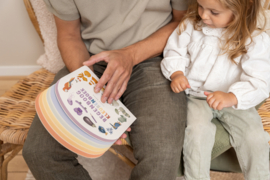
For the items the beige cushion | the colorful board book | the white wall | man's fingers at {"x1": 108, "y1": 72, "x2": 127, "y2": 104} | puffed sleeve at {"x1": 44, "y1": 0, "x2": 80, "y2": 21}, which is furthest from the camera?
the white wall

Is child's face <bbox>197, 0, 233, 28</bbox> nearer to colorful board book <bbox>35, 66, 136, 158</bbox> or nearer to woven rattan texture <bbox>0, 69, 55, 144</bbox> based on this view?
colorful board book <bbox>35, 66, 136, 158</bbox>

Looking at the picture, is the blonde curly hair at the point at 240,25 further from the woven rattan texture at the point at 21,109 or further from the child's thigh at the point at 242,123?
the woven rattan texture at the point at 21,109

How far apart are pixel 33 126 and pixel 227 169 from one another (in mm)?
807

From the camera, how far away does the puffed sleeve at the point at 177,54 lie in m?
0.83

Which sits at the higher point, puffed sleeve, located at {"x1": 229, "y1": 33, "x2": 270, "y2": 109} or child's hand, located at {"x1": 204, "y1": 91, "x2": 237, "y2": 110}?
puffed sleeve, located at {"x1": 229, "y1": 33, "x2": 270, "y2": 109}

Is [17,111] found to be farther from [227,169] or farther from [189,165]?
[227,169]

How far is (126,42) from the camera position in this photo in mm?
900

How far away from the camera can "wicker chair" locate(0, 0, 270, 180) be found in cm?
85

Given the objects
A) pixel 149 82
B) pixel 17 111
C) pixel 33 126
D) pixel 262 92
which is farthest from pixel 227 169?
pixel 17 111

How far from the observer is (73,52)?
91 cm

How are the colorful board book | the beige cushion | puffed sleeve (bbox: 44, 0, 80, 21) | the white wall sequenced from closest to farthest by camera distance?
the colorful board book, puffed sleeve (bbox: 44, 0, 80, 21), the beige cushion, the white wall

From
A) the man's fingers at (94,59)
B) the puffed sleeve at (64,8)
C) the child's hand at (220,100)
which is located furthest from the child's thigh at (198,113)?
the puffed sleeve at (64,8)

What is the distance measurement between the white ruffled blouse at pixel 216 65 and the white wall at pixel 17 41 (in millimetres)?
1049

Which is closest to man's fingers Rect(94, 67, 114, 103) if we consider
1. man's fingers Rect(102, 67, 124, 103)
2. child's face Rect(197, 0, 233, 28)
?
man's fingers Rect(102, 67, 124, 103)
